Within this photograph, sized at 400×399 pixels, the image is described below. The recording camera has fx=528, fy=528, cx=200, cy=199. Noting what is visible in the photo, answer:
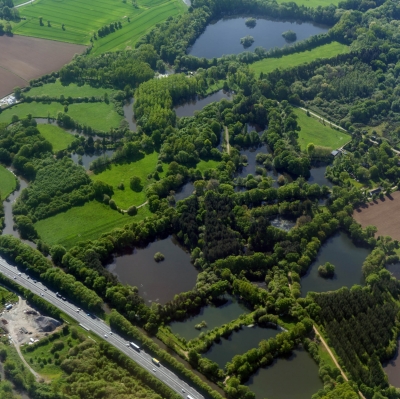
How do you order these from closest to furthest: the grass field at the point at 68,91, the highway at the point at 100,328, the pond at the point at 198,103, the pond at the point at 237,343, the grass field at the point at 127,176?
the highway at the point at 100,328 → the pond at the point at 237,343 → the grass field at the point at 127,176 → the pond at the point at 198,103 → the grass field at the point at 68,91

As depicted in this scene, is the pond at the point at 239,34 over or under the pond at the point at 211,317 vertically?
over

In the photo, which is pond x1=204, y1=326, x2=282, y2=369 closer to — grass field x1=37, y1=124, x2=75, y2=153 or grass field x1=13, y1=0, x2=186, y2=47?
grass field x1=37, y1=124, x2=75, y2=153

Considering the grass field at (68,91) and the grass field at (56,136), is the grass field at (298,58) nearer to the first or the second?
the grass field at (68,91)

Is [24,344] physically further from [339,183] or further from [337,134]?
[337,134]

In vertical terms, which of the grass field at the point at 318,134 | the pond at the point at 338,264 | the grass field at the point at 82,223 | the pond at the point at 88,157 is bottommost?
the pond at the point at 338,264

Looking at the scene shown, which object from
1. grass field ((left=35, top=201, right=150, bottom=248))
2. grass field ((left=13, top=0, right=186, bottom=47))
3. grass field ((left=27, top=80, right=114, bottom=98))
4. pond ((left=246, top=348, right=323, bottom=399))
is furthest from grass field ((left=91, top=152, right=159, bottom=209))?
grass field ((left=13, top=0, right=186, bottom=47))

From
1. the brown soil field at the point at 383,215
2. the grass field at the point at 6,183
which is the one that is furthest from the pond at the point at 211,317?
the grass field at the point at 6,183
